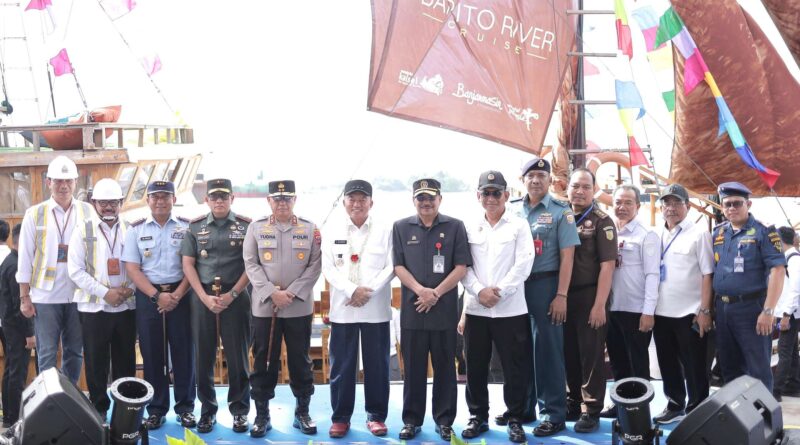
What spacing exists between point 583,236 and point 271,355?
6.61 feet

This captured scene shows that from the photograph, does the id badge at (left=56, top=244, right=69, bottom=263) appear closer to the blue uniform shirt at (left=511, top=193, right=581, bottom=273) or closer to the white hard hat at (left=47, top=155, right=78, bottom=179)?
the white hard hat at (left=47, top=155, right=78, bottom=179)

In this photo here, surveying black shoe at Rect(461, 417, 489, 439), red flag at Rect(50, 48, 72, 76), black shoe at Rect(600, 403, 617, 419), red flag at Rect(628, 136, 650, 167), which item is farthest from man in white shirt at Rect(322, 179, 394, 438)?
red flag at Rect(50, 48, 72, 76)

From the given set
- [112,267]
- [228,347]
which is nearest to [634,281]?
[228,347]

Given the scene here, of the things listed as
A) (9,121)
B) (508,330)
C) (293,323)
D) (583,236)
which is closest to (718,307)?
(583,236)

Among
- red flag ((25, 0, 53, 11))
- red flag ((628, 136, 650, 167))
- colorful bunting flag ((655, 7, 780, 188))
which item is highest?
red flag ((25, 0, 53, 11))

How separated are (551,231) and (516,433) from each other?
1203 mm

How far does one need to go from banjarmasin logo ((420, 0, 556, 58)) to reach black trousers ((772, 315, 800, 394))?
120 inches

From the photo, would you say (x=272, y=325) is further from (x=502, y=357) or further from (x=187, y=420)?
(x=502, y=357)

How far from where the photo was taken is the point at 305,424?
5.34 m

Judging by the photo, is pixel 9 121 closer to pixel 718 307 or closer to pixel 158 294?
pixel 158 294

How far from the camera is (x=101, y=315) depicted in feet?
17.7

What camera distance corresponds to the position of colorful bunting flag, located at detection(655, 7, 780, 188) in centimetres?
746

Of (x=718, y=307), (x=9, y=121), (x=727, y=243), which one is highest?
(x=9, y=121)

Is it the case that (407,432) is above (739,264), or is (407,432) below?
below
